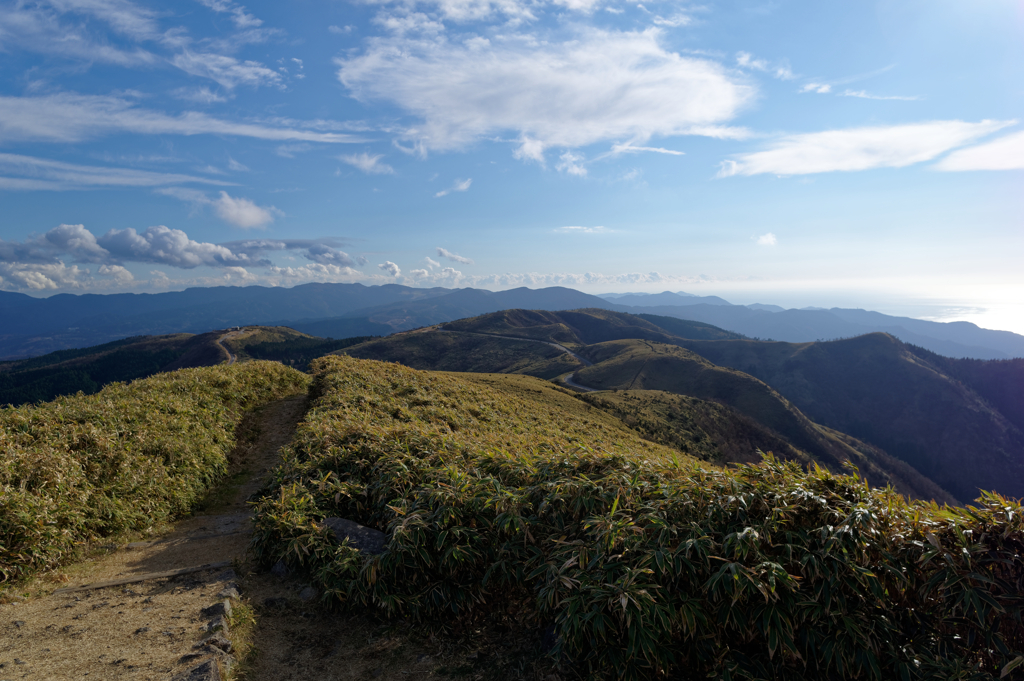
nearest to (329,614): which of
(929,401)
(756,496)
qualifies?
(756,496)

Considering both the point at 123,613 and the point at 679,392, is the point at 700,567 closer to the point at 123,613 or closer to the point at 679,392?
the point at 123,613

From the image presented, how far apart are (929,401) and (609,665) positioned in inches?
8018

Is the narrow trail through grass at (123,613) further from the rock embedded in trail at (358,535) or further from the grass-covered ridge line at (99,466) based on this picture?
the rock embedded in trail at (358,535)

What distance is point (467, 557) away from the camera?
21.0ft

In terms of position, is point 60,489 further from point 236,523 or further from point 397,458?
point 397,458

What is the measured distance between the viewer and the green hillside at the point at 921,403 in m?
126

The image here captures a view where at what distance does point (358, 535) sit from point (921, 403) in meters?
204

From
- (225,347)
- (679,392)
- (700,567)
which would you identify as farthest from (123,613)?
(225,347)

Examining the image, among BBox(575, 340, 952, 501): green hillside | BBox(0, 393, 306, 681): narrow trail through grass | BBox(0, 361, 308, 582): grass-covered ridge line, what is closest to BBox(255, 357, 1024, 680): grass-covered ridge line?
BBox(0, 393, 306, 681): narrow trail through grass

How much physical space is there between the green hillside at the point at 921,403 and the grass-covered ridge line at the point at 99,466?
174 metres

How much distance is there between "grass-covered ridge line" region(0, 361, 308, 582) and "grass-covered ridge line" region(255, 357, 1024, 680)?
3.66 m

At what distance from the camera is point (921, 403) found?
148875mm

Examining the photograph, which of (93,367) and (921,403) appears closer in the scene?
(921,403)

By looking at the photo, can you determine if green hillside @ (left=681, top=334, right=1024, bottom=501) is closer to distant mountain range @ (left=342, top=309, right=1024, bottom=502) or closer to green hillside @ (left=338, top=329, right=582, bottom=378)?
distant mountain range @ (left=342, top=309, right=1024, bottom=502)
